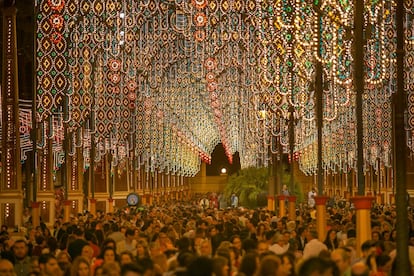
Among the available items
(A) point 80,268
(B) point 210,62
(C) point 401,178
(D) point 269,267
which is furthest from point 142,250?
(B) point 210,62

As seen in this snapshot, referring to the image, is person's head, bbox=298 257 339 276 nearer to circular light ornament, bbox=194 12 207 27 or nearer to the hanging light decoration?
the hanging light decoration

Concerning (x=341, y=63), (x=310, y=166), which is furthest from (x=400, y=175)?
(x=310, y=166)

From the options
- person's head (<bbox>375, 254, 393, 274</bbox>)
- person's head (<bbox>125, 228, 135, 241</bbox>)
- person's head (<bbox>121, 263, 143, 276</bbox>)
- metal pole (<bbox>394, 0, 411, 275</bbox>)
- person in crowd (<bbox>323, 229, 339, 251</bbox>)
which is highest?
metal pole (<bbox>394, 0, 411, 275</bbox>)

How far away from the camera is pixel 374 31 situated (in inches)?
1055

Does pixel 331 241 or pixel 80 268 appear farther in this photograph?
pixel 331 241

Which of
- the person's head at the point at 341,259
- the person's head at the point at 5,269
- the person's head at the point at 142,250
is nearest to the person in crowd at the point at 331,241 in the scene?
the person's head at the point at 142,250

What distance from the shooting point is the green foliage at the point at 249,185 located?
6712cm

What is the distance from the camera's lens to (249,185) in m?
68.0

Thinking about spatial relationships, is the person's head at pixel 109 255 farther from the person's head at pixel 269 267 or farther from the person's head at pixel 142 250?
the person's head at pixel 269 267

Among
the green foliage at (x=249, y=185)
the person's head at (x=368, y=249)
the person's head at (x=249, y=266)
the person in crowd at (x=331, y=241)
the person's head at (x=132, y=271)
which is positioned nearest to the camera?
the person's head at (x=132, y=271)

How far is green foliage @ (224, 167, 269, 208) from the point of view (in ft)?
220

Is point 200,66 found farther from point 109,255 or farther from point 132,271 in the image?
point 132,271

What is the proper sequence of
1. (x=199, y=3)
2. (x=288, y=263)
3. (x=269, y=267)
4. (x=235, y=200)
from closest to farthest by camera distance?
1. (x=269, y=267)
2. (x=288, y=263)
3. (x=199, y=3)
4. (x=235, y=200)

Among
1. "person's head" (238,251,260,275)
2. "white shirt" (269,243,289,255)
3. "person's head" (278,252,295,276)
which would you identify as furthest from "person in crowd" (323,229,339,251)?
"person's head" (238,251,260,275)
